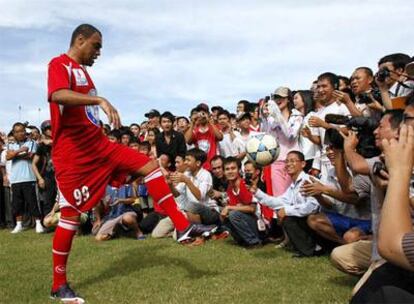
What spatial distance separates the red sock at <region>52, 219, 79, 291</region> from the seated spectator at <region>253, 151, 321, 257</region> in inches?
101

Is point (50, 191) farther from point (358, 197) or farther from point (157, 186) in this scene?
point (358, 197)

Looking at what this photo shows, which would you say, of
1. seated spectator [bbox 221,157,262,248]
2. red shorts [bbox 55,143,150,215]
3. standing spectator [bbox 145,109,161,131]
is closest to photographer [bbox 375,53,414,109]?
red shorts [bbox 55,143,150,215]

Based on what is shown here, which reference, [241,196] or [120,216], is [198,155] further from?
[120,216]

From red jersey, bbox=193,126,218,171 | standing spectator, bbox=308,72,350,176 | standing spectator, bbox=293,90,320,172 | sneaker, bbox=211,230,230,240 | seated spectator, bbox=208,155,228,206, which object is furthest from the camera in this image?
red jersey, bbox=193,126,218,171

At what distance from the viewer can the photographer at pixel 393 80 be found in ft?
17.5

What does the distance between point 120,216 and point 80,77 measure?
4.89m

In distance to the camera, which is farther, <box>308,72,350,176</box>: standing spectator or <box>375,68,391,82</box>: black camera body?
<box>308,72,350,176</box>: standing spectator

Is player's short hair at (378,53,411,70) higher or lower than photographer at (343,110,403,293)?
higher

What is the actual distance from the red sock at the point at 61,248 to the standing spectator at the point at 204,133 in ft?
17.0

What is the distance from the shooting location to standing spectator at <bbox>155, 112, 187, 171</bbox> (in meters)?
10.2

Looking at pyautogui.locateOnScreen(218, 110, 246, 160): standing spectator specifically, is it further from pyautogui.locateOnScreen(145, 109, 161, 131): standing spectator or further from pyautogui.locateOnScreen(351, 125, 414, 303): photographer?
pyautogui.locateOnScreen(351, 125, 414, 303): photographer

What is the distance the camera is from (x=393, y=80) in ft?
18.5

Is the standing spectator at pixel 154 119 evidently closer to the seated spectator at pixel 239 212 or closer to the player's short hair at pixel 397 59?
the seated spectator at pixel 239 212

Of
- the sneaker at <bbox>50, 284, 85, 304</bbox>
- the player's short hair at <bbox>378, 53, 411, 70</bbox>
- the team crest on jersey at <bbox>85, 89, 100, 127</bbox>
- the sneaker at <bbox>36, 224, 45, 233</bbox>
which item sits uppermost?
the player's short hair at <bbox>378, 53, 411, 70</bbox>
